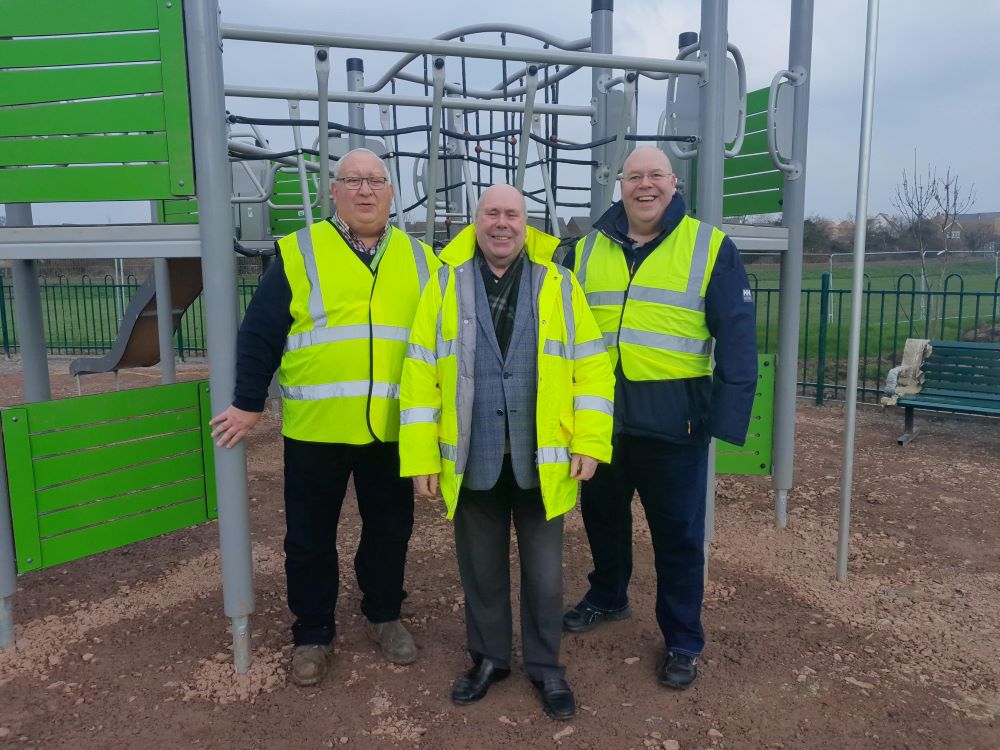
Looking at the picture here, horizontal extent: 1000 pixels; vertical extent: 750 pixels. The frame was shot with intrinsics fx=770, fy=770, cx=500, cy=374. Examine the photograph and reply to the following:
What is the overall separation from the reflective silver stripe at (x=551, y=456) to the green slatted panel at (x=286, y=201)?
20.1 feet

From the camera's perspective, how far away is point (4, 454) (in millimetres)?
2904

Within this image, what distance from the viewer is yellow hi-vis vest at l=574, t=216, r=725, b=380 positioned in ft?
8.68

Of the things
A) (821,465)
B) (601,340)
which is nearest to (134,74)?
(601,340)

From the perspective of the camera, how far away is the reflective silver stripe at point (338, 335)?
2.58 meters

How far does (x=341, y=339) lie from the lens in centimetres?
258

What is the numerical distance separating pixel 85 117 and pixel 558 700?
8.55 feet

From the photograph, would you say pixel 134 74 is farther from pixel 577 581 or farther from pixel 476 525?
pixel 577 581

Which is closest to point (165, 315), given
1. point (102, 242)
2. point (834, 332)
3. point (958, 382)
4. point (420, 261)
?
point (102, 242)

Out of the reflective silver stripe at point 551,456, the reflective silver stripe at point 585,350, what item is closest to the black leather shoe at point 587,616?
the reflective silver stripe at point 551,456

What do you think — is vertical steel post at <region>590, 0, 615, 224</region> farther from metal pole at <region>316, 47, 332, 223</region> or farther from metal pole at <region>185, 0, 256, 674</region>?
metal pole at <region>185, 0, 256, 674</region>

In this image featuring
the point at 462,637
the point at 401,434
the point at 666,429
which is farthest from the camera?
the point at 462,637

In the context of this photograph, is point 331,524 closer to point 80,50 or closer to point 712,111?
point 80,50

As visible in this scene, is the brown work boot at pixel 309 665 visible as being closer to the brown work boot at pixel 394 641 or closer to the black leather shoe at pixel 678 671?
the brown work boot at pixel 394 641

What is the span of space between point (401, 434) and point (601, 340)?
0.72m
